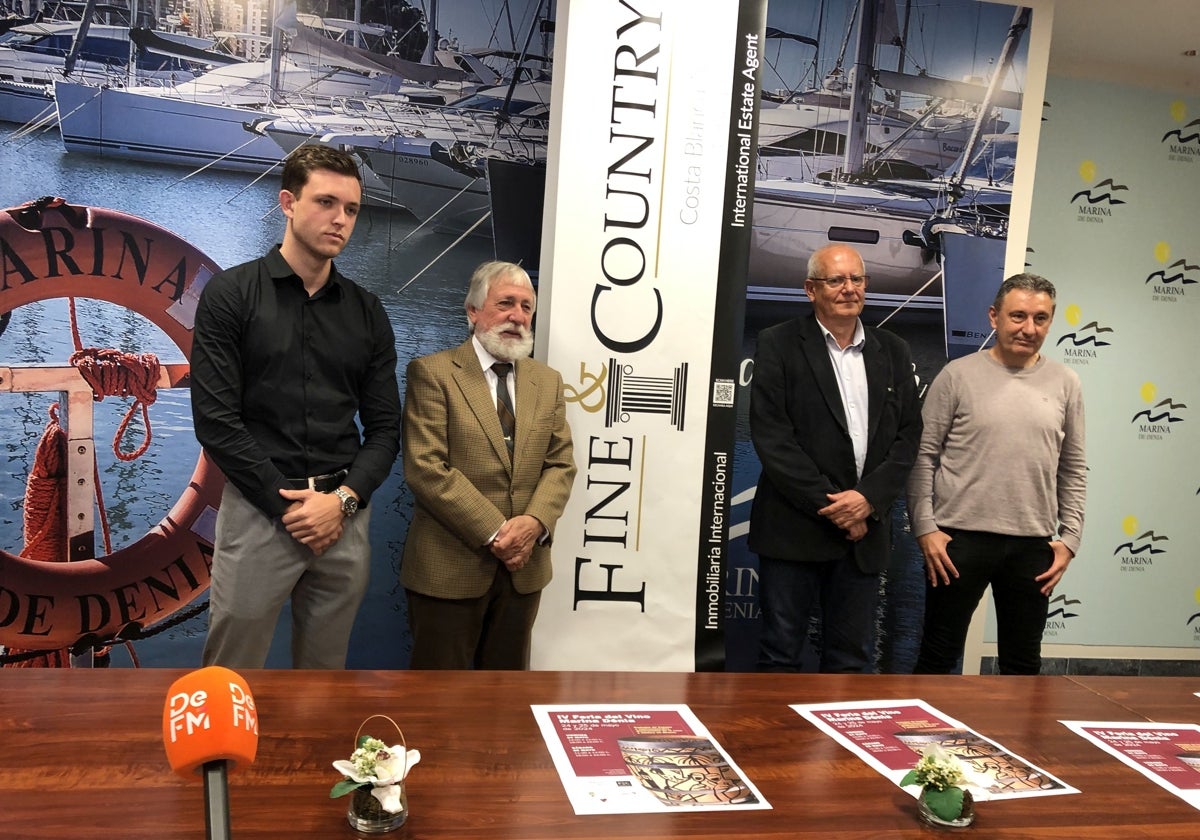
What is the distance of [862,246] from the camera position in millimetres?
3742

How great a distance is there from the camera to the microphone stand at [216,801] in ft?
2.26

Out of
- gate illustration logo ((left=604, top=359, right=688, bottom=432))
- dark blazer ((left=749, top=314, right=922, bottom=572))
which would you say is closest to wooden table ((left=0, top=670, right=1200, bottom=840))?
dark blazer ((left=749, top=314, right=922, bottom=572))

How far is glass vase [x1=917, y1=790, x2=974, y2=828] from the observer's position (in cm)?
126

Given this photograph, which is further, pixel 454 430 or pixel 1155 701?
pixel 454 430

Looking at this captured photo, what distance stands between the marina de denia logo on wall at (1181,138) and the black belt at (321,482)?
4381 mm

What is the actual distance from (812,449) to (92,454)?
242 cm

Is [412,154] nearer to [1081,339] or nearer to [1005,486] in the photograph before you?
[1005,486]

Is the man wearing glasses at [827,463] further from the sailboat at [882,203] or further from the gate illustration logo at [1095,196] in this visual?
the gate illustration logo at [1095,196]

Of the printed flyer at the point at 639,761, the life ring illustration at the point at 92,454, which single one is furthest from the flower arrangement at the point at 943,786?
the life ring illustration at the point at 92,454

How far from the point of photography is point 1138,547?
4.68 m

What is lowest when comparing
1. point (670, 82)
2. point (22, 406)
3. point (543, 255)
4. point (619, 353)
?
point (22, 406)

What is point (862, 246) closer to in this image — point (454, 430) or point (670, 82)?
point (670, 82)

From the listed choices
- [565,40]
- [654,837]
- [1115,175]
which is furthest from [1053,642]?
[654,837]

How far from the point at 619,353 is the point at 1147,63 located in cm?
328
